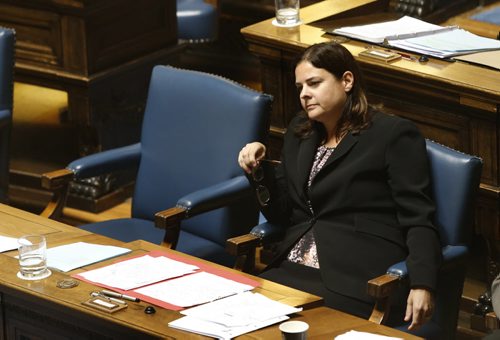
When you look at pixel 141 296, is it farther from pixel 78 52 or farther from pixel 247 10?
pixel 247 10

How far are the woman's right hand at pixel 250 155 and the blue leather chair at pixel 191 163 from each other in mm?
236

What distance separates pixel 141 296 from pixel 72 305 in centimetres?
18

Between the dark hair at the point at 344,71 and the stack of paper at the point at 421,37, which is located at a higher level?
the dark hair at the point at 344,71

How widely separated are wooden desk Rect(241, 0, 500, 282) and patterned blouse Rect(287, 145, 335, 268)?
565 mm

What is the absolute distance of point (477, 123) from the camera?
416 centimetres

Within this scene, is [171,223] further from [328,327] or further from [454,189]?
[328,327]

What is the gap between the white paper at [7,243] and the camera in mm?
3436

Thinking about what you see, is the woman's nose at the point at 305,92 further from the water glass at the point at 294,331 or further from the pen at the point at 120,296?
the water glass at the point at 294,331

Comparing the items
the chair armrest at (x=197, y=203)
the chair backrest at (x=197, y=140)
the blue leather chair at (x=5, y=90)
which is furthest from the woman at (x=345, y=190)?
the blue leather chair at (x=5, y=90)

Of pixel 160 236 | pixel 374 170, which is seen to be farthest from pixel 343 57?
pixel 160 236

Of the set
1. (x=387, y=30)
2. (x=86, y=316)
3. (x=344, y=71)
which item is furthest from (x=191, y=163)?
(x=86, y=316)

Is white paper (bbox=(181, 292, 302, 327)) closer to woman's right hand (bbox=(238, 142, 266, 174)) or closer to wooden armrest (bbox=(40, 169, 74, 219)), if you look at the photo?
woman's right hand (bbox=(238, 142, 266, 174))

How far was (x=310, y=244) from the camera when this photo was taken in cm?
370

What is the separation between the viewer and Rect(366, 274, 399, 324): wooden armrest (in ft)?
10.8
